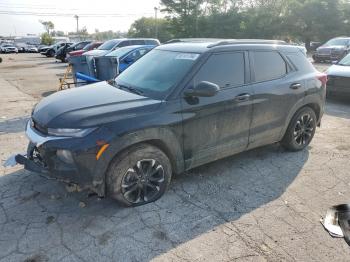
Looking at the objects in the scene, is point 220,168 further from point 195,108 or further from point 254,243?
point 254,243

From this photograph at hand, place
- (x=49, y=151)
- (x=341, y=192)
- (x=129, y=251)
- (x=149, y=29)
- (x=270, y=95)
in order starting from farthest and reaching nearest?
(x=149, y=29) < (x=270, y=95) < (x=341, y=192) < (x=49, y=151) < (x=129, y=251)

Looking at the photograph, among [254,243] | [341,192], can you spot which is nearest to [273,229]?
[254,243]

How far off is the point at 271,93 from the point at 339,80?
5.46 meters

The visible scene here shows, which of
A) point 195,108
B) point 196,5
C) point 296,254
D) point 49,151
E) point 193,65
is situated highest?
point 196,5

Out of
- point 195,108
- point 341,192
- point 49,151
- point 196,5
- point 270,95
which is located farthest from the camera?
point 196,5

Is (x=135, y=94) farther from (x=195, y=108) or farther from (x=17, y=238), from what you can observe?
(x=17, y=238)

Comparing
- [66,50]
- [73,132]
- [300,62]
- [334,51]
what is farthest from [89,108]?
[66,50]

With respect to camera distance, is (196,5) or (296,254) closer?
(296,254)

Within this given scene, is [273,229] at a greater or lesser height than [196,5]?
lesser

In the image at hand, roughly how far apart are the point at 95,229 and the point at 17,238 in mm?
721

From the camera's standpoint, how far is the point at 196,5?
142ft

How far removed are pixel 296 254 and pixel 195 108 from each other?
71.2 inches

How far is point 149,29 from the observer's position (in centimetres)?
5759

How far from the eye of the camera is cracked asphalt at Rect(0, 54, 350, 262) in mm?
2975
